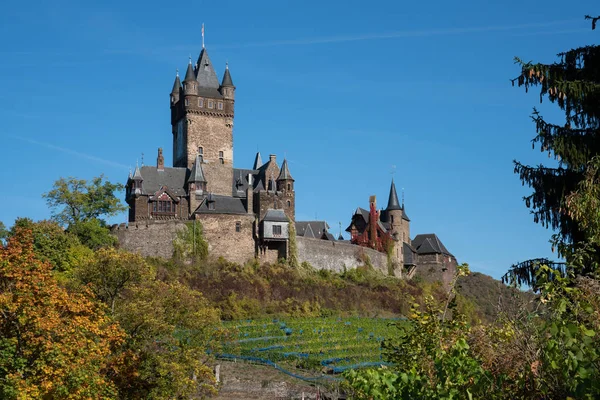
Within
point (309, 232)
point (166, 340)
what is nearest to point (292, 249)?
point (309, 232)

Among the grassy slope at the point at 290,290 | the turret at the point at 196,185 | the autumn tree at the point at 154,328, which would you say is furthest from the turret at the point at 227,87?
the autumn tree at the point at 154,328

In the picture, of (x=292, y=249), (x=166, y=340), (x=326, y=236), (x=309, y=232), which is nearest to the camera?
(x=166, y=340)

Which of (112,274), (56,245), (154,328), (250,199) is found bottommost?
(154,328)

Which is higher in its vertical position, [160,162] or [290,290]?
[160,162]

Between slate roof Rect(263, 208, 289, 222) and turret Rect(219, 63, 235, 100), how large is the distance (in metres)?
13.7

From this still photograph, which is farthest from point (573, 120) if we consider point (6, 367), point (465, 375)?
point (6, 367)

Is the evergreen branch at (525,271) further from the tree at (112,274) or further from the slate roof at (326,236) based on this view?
the slate roof at (326,236)

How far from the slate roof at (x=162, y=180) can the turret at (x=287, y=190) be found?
704 centimetres

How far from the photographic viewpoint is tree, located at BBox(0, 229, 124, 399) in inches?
862

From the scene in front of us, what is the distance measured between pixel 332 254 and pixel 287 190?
5.75 m

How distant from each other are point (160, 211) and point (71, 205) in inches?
243

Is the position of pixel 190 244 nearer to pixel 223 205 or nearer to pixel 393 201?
pixel 223 205

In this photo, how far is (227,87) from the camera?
7044cm

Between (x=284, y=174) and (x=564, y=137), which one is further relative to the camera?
(x=284, y=174)
